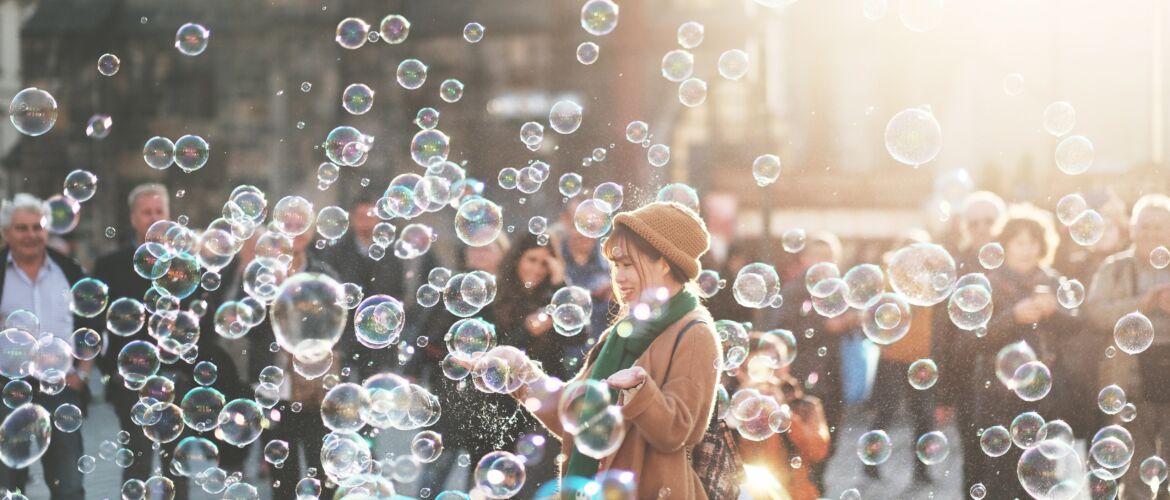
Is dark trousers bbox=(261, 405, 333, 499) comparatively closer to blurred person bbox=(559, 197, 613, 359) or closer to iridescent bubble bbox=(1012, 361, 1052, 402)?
blurred person bbox=(559, 197, 613, 359)

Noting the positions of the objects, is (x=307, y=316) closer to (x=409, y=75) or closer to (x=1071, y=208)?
(x=409, y=75)

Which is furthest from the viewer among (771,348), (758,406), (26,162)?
(26,162)

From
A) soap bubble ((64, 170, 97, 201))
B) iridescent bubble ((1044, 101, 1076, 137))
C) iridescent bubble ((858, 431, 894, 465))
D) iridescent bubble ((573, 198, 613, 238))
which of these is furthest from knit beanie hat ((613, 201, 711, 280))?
iridescent bubble ((1044, 101, 1076, 137))

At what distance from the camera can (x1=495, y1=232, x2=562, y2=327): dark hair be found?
5.07 m

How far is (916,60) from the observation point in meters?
10.6

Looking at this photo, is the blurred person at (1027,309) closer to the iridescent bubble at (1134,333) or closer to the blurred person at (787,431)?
the iridescent bubble at (1134,333)

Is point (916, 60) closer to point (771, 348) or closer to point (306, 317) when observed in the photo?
point (771, 348)

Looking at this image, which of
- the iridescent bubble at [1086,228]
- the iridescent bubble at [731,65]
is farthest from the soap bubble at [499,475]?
the iridescent bubble at [1086,228]

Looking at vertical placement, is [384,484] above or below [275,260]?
below

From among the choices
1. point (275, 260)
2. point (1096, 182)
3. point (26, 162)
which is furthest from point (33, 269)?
point (1096, 182)

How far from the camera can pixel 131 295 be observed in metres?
5.47

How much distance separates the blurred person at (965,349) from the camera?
223 inches

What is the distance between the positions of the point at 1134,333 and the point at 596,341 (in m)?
2.28

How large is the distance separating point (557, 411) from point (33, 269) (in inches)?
140
